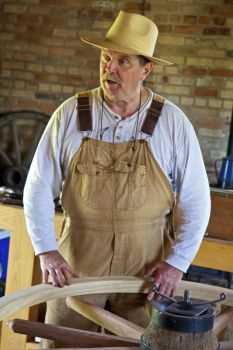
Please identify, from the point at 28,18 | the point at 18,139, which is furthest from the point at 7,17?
the point at 18,139

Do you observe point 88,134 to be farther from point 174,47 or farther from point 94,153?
point 174,47

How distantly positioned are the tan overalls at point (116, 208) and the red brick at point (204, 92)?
3070 mm

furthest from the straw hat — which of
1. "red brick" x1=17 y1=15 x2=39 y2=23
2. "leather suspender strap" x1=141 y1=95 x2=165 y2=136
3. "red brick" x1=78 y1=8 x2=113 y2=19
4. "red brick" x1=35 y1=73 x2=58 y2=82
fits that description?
"red brick" x1=17 y1=15 x2=39 y2=23

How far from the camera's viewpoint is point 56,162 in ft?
6.34

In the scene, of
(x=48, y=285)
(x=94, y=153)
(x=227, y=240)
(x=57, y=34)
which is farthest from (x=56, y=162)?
(x=57, y=34)

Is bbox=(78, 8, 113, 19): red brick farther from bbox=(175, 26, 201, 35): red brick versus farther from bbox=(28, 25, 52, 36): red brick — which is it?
bbox=(175, 26, 201, 35): red brick

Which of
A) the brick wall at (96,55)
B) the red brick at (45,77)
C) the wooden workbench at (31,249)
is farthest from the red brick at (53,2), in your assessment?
the wooden workbench at (31,249)

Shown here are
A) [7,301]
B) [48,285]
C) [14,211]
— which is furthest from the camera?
[14,211]

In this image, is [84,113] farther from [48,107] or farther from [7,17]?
[7,17]

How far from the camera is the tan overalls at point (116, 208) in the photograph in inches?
74.5

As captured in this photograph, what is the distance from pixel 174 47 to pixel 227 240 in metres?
2.93

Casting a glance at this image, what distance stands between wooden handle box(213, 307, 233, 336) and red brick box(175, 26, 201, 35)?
3.55 m

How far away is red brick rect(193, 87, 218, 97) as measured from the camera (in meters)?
Answer: 4.93

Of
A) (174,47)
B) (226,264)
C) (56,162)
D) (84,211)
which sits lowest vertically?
(226,264)
